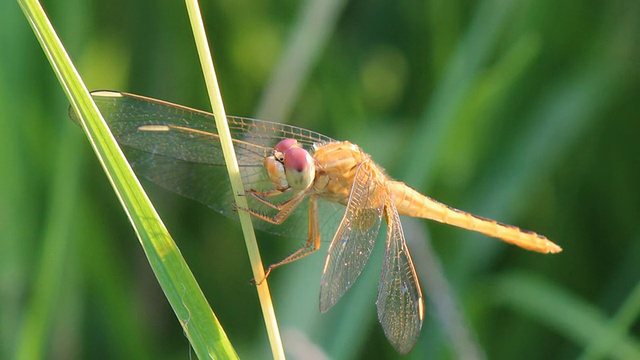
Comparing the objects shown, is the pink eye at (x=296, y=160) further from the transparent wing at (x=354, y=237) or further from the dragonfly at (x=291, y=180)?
the transparent wing at (x=354, y=237)

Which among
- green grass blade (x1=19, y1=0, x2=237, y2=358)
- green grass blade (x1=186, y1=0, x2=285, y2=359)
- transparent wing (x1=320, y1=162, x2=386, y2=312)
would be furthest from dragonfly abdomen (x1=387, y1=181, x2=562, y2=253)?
green grass blade (x1=19, y1=0, x2=237, y2=358)

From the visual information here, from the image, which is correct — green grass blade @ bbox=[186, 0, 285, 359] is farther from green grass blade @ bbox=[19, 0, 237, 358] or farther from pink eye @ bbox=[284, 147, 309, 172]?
pink eye @ bbox=[284, 147, 309, 172]

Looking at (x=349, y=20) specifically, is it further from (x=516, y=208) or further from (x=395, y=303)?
(x=395, y=303)

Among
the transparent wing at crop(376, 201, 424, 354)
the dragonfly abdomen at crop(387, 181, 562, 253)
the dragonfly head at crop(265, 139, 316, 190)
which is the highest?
the dragonfly head at crop(265, 139, 316, 190)

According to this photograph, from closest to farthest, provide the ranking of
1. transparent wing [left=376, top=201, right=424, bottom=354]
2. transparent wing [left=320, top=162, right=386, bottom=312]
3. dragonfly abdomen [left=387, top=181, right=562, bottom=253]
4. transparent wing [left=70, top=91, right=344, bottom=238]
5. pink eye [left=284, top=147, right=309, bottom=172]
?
transparent wing [left=320, top=162, right=386, bottom=312]
transparent wing [left=376, top=201, right=424, bottom=354]
pink eye [left=284, top=147, right=309, bottom=172]
transparent wing [left=70, top=91, right=344, bottom=238]
dragonfly abdomen [left=387, top=181, right=562, bottom=253]

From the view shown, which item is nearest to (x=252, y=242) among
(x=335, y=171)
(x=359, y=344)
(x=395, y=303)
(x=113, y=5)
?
(x=395, y=303)

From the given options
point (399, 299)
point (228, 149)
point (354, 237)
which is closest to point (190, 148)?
point (354, 237)

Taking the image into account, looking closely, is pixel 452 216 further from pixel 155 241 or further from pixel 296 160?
pixel 155 241
